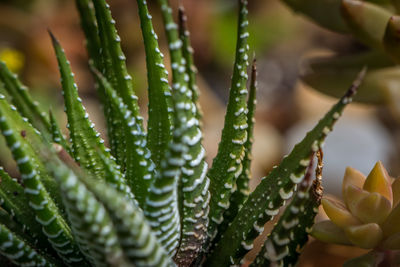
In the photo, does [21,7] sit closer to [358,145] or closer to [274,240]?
[358,145]

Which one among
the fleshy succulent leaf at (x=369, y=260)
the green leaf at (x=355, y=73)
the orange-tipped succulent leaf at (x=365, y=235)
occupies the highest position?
the green leaf at (x=355, y=73)

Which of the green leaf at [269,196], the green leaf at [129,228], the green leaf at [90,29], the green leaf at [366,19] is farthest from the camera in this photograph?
the green leaf at [366,19]

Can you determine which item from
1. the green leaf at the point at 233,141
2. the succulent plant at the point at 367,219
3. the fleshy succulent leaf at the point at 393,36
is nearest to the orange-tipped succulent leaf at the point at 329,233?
the succulent plant at the point at 367,219

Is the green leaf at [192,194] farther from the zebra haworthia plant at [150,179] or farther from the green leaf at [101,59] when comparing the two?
the green leaf at [101,59]

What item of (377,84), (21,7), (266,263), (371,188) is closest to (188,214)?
(266,263)

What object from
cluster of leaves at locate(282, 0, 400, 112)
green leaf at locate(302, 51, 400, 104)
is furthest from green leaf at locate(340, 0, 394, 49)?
green leaf at locate(302, 51, 400, 104)

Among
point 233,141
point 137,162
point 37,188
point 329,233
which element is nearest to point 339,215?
point 329,233
